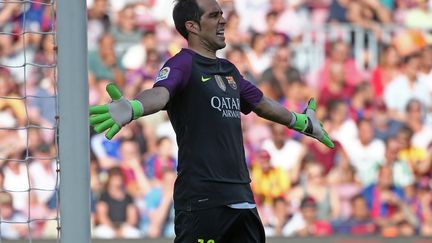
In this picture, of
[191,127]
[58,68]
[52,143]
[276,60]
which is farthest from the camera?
[276,60]

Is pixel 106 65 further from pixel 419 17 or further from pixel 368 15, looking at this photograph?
pixel 419 17

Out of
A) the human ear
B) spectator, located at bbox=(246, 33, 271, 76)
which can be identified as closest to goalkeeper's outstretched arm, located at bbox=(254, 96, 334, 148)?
the human ear

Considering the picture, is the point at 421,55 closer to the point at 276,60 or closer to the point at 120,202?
the point at 276,60

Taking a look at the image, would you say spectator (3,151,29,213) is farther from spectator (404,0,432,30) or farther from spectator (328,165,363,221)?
spectator (404,0,432,30)

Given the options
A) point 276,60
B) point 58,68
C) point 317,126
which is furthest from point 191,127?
point 276,60

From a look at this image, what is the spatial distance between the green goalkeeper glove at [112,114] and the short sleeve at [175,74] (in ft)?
1.44

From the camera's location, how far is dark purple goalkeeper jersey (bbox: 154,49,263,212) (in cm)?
440

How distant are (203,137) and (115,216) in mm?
5337

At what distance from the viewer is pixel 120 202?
9.62 metres

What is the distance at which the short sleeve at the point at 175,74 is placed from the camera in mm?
4273

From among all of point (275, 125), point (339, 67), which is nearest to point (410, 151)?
point (339, 67)

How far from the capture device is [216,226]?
439 centimetres

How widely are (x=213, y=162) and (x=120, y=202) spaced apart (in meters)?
5.35

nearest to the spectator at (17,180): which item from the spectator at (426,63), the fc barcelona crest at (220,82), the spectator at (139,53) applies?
the spectator at (139,53)
